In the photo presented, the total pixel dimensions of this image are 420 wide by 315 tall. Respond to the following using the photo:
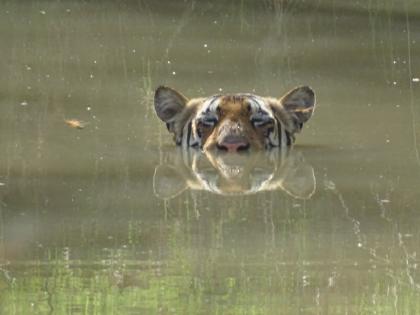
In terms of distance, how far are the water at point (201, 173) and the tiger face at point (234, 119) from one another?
0.13 meters

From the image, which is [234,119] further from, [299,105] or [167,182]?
[167,182]

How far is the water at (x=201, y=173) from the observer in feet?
21.4

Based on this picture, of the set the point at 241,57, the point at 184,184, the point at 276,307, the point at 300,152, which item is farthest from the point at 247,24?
the point at 276,307

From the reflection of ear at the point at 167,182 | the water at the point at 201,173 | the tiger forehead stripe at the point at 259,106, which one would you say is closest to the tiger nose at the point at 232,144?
the water at the point at 201,173

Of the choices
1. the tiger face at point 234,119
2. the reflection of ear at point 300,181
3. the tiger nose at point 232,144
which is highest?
the tiger face at point 234,119

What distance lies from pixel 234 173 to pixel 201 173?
0.18 metres

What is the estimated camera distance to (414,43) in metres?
14.3

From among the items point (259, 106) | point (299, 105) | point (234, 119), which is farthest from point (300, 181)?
point (299, 105)

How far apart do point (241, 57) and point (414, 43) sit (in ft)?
5.08

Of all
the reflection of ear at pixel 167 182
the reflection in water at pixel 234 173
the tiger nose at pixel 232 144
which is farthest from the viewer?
the tiger nose at pixel 232 144

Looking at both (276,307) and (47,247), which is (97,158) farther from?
(276,307)

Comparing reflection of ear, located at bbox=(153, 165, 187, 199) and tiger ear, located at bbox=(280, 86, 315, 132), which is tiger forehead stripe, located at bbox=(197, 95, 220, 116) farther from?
reflection of ear, located at bbox=(153, 165, 187, 199)

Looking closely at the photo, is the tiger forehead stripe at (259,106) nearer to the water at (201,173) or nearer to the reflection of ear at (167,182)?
the water at (201,173)

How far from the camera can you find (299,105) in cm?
1041
